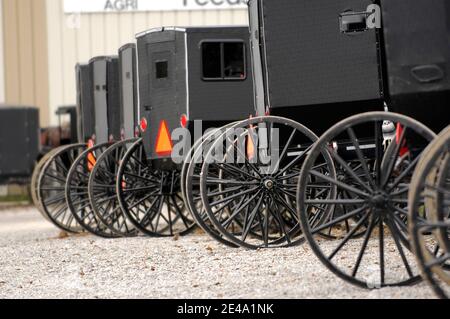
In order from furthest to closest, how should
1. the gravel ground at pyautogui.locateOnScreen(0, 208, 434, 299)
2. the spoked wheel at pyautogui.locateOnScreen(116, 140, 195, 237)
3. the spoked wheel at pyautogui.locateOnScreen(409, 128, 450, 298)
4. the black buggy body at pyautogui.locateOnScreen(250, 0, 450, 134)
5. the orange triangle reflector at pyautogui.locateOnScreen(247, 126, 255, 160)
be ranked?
the spoked wheel at pyautogui.locateOnScreen(116, 140, 195, 237) < the orange triangle reflector at pyautogui.locateOnScreen(247, 126, 255, 160) < the black buggy body at pyautogui.locateOnScreen(250, 0, 450, 134) < the gravel ground at pyautogui.locateOnScreen(0, 208, 434, 299) < the spoked wheel at pyautogui.locateOnScreen(409, 128, 450, 298)

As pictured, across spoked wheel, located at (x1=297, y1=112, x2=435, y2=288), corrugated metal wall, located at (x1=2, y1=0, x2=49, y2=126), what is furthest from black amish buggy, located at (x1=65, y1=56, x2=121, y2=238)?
corrugated metal wall, located at (x1=2, y1=0, x2=49, y2=126)

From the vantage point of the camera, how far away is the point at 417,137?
5914 millimetres

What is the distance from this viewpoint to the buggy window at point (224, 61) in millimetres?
10898

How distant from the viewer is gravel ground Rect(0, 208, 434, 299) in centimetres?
613

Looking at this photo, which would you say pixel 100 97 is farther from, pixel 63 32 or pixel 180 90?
pixel 63 32

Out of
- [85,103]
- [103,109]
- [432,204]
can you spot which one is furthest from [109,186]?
[432,204]

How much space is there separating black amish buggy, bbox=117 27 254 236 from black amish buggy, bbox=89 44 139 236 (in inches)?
19.8

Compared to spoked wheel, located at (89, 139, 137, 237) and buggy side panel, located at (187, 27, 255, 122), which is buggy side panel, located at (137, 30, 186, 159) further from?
spoked wheel, located at (89, 139, 137, 237)

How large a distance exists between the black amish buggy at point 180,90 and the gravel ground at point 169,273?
76 centimetres

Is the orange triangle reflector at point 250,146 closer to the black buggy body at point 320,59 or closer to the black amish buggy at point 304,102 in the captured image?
the black amish buggy at point 304,102

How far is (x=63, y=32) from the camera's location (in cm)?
2755

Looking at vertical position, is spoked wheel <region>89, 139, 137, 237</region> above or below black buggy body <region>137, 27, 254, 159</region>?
below

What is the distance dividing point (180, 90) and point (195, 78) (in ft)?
0.54

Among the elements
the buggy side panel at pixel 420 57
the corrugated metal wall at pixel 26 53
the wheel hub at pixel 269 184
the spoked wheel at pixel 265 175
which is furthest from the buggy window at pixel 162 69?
the corrugated metal wall at pixel 26 53
